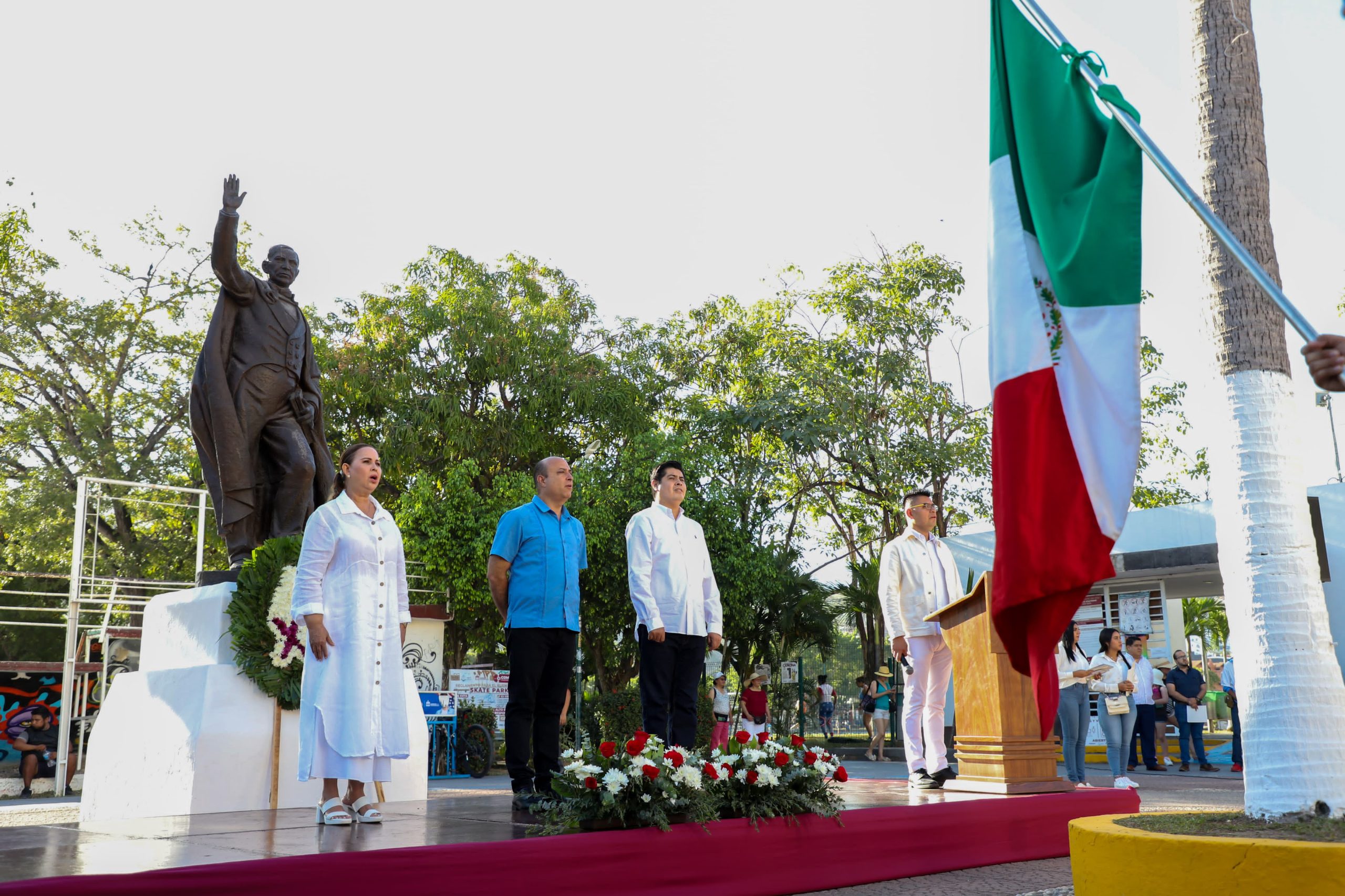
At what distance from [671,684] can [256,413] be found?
3.34 metres

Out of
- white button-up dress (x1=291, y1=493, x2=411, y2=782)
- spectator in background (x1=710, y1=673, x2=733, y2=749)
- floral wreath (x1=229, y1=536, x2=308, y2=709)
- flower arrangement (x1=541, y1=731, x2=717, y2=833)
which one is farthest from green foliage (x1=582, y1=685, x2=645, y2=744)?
flower arrangement (x1=541, y1=731, x2=717, y2=833)

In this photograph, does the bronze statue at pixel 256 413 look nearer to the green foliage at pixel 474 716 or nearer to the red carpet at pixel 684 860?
the red carpet at pixel 684 860

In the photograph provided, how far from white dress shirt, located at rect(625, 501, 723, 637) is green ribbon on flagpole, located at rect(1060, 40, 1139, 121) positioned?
130 inches

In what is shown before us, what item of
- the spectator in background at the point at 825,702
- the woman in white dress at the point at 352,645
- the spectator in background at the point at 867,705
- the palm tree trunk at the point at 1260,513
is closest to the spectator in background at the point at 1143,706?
the spectator in background at the point at 867,705

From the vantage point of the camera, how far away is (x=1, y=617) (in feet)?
94.4

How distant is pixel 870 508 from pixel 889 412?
7.82ft

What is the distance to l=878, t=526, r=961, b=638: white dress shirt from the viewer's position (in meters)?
7.48

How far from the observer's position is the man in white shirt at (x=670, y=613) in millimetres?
6332

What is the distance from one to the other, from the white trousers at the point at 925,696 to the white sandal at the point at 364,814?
3.63m

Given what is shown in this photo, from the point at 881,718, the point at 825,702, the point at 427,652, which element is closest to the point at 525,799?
the point at 427,652

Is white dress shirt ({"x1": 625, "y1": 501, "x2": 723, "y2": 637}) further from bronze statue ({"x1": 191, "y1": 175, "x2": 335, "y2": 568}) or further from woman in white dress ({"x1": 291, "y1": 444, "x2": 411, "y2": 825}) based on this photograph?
bronze statue ({"x1": 191, "y1": 175, "x2": 335, "y2": 568})

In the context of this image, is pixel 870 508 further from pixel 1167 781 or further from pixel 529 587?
pixel 529 587

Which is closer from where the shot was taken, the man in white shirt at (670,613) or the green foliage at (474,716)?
the man in white shirt at (670,613)

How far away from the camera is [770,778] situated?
16.0 feet
